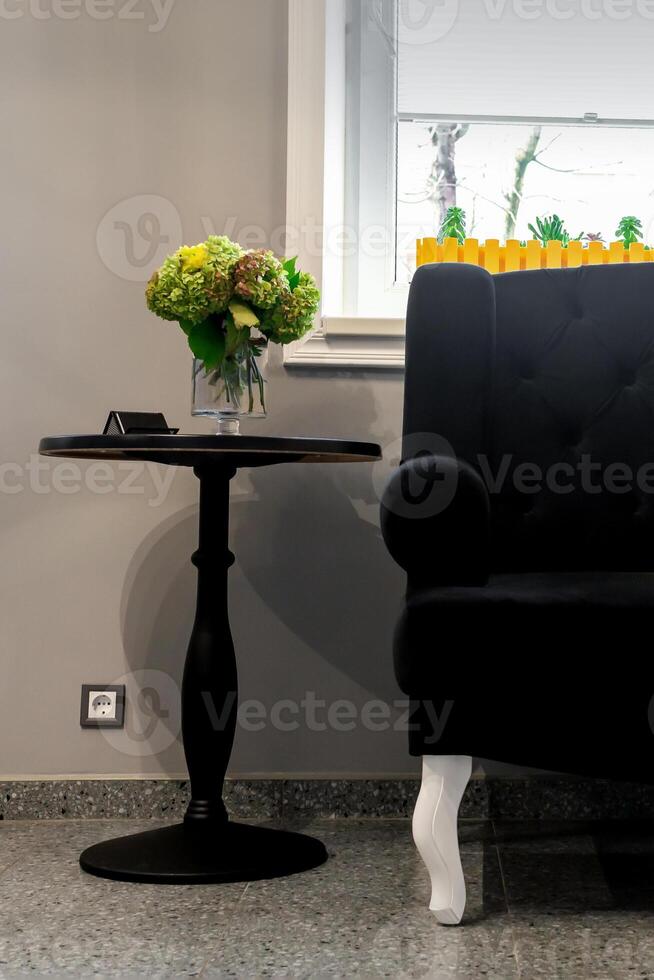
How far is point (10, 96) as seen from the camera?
2176 mm

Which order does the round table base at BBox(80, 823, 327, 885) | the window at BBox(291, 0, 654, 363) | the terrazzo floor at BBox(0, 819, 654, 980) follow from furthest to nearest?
the window at BBox(291, 0, 654, 363) → the round table base at BBox(80, 823, 327, 885) → the terrazzo floor at BBox(0, 819, 654, 980)

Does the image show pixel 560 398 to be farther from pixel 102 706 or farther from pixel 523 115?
pixel 102 706

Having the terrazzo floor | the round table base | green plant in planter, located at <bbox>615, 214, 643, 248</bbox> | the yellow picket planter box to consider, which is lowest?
the terrazzo floor

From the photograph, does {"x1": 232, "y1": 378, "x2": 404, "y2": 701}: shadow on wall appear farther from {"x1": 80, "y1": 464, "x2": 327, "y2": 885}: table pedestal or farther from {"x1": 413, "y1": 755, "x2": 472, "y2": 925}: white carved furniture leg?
{"x1": 413, "y1": 755, "x2": 472, "y2": 925}: white carved furniture leg

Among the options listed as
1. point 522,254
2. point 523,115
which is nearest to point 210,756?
point 522,254

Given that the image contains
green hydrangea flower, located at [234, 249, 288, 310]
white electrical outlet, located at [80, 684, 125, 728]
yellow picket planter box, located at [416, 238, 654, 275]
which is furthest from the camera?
yellow picket planter box, located at [416, 238, 654, 275]

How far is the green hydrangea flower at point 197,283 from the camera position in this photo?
177 cm

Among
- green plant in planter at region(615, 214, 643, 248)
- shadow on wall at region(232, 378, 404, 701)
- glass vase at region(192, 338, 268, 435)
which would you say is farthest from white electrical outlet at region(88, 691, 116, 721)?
green plant in planter at region(615, 214, 643, 248)

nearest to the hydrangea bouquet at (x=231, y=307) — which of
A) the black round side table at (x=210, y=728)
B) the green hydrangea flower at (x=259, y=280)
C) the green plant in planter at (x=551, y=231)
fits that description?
the green hydrangea flower at (x=259, y=280)

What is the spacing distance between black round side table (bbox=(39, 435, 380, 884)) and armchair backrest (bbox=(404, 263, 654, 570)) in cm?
28

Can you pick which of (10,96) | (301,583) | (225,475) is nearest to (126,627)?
(301,583)

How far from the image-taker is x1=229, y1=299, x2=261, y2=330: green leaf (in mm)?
1793

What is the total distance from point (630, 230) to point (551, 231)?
178 mm

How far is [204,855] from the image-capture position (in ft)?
5.52
